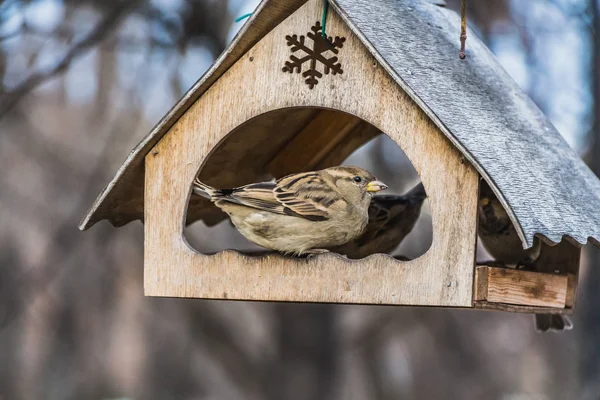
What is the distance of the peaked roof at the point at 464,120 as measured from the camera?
9.84 ft

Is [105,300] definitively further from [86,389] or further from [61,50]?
[61,50]

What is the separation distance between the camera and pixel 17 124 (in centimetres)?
738

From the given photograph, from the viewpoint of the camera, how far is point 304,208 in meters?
3.35

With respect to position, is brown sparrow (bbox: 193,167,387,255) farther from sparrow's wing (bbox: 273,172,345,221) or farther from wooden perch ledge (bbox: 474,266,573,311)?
wooden perch ledge (bbox: 474,266,573,311)

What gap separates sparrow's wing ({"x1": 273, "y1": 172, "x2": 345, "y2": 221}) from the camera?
335 centimetres

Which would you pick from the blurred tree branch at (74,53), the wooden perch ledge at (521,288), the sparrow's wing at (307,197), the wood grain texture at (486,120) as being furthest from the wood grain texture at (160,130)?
the blurred tree branch at (74,53)

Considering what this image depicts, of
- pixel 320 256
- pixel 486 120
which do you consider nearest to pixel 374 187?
pixel 320 256

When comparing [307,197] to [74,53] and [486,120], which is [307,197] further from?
[74,53]

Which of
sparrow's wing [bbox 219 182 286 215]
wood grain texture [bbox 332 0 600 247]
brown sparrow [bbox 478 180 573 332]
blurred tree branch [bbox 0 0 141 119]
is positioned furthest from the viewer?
blurred tree branch [bbox 0 0 141 119]

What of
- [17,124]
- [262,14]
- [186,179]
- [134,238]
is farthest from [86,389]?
[262,14]

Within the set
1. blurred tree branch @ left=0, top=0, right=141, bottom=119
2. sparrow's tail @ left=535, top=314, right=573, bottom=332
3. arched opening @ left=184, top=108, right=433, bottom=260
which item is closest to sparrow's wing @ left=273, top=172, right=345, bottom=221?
arched opening @ left=184, top=108, right=433, bottom=260

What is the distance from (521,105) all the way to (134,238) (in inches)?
168

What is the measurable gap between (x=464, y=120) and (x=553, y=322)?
5.66 ft

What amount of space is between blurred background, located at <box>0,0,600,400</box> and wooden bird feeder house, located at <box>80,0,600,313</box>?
7.21ft
